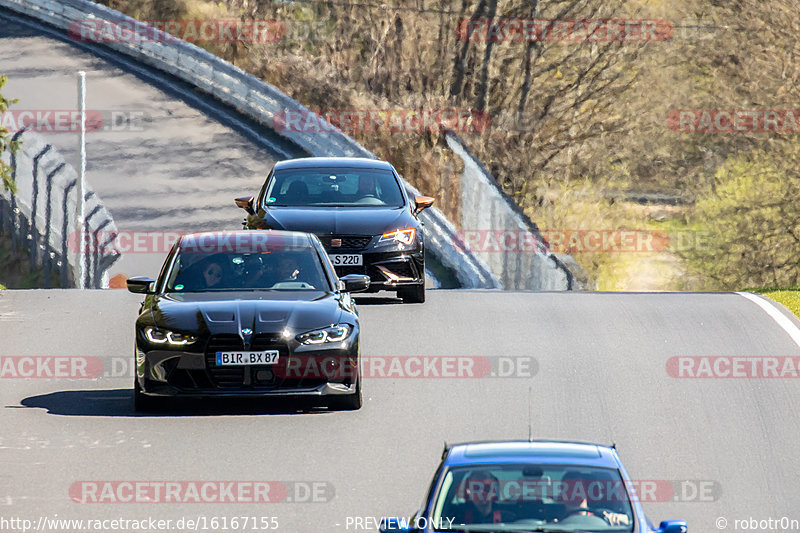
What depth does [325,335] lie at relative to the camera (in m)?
11.9

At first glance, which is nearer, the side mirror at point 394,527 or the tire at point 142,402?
the side mirror at point 394,527

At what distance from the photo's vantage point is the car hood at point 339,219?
1697 cm

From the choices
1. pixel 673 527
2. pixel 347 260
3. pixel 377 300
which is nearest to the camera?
pixel 673 527

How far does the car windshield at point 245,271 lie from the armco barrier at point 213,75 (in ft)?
59.2

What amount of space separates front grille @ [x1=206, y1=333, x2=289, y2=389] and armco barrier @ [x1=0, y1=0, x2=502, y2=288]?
64.0ft

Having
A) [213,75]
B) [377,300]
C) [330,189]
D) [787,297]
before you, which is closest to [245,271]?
[330,189]

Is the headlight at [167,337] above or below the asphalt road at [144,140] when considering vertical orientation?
above

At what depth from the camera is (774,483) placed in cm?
1059

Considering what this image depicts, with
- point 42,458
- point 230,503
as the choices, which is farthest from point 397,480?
point 42,458

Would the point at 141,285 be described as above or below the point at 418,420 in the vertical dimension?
above

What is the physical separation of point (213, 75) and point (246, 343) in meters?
24.2

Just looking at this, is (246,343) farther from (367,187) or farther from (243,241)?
(367,187)

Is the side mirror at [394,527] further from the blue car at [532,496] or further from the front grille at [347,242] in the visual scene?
the front grille at [347,242]

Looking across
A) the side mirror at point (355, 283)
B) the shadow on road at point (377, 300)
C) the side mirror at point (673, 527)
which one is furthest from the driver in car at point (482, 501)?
the shadow on road at point (377, 300)
